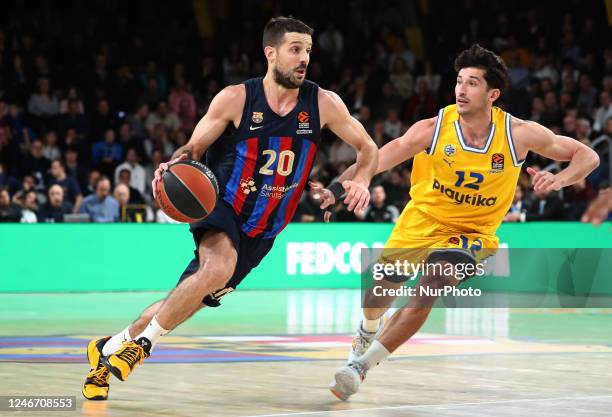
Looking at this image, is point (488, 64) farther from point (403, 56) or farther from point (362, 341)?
point (403, 56)

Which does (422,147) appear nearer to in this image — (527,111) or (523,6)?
(527,111)

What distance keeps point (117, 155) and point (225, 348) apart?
11230 millimetres

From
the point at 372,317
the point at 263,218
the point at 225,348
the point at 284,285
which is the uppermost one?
the point at 263,218

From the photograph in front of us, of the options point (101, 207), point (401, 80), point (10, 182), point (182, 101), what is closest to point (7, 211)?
point (101, 207)

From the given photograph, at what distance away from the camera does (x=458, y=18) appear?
90.5 ft

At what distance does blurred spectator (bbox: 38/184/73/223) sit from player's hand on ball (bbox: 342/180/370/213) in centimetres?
1182

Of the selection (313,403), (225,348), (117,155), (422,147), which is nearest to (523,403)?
(313,403)

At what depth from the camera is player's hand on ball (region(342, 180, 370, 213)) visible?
8.02 meters

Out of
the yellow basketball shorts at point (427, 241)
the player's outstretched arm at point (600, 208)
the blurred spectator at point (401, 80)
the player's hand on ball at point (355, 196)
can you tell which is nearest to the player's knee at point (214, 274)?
the player's hand on ball at point (355, 196)

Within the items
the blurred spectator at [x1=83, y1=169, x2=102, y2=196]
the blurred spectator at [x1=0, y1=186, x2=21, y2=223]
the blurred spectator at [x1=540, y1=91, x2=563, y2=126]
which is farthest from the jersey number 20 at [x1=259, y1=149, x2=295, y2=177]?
the blurred spectator at [x1=540, y1=91, x2=563, y2=126]

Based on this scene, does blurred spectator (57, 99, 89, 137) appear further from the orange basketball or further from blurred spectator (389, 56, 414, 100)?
the orange basketball

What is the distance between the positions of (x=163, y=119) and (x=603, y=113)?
26.1ft

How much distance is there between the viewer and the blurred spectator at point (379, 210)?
68.0 ft

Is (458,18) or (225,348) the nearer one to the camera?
(225,348)
